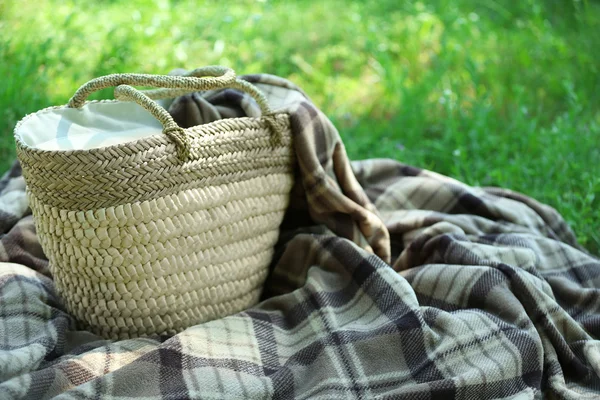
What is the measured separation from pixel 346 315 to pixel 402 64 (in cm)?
168

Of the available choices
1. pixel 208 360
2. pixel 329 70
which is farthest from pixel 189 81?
pixel 329 70

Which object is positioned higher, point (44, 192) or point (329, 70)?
point (44, 192)

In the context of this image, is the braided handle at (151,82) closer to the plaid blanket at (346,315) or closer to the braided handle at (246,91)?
the braided handle at (246,91)

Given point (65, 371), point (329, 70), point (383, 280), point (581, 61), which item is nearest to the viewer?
point (65, 371)

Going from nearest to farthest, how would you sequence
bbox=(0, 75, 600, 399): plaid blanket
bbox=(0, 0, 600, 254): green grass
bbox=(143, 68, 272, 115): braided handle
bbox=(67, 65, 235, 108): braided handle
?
1. bbox=(0, 75, 600, 399): plaid blanket
2. bbox=(67, 65, 235, 108): braided handle
3. bbox=(143, 68, 272, 115): braided handle
4. bbox=(0, 0, 600, 254): green grass

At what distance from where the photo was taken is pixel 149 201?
1407 millimetres

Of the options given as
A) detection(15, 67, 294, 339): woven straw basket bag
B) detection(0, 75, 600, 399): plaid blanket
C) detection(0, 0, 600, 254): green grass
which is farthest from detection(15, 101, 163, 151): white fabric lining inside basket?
detection(0, 0, 600, 254): green grass

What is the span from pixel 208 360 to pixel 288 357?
177 mm

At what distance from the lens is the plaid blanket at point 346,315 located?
53.2 inches

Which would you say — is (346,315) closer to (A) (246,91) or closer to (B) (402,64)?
(A) (246,91)

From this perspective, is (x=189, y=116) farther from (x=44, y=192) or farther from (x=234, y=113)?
(x=44, y=192)

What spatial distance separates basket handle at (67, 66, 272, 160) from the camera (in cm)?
143

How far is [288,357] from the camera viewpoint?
4.82ft

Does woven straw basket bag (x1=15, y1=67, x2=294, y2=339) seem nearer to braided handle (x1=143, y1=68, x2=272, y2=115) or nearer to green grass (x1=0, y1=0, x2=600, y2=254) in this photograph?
braided handle (x1=143, y1=68, x2=272, y2=115)
